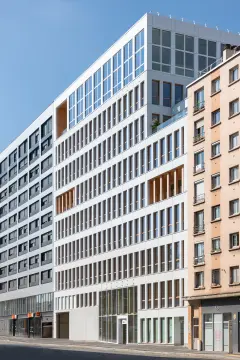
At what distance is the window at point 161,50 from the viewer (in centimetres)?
8819

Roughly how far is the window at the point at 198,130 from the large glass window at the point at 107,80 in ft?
79.3

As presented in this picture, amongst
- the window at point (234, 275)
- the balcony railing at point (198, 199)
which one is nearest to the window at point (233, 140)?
the balcony railing at point (198, 199)

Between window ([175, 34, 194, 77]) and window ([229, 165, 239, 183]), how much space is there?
2287 cm

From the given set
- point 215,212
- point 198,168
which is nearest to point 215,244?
point 215,212

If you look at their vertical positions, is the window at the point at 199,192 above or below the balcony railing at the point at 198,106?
below

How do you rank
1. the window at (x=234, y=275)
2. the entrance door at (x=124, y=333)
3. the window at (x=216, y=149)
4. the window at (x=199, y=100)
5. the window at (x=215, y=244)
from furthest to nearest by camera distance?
the entrance door at (x=124, y=333), the window at (x=199, y=100), the window at (x=216, y=149), the window at (x=215, y=244), the window at (x=234, y=275)

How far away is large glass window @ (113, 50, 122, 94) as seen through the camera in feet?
311

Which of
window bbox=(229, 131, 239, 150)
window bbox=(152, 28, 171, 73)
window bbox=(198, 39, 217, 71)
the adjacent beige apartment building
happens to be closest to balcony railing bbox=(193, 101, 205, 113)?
the adjacent beige apartment building

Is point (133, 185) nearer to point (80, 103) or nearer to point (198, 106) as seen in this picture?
point (198, 106)

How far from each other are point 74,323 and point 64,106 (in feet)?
105

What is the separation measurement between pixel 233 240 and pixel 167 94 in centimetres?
2523

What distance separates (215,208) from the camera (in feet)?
235

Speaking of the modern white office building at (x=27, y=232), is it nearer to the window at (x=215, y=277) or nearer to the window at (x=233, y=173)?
the window at (x=215, y=277)

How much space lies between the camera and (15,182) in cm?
14200
